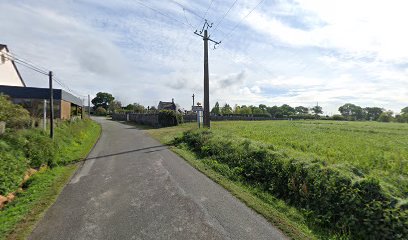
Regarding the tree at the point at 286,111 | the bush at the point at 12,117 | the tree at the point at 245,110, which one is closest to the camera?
the bush at the point at 12,117

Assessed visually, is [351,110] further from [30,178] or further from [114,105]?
[30,178]

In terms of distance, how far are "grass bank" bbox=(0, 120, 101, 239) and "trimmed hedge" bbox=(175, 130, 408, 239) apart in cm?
548

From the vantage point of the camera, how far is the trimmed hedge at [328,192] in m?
4.37

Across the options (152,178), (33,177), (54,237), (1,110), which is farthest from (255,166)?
(1,110)

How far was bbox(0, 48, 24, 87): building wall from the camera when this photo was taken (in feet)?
93.8

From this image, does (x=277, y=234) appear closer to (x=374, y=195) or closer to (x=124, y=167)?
(x=374, y=195)

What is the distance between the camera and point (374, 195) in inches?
189

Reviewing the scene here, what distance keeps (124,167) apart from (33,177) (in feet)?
9.74

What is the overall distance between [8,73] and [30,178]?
31.5 m

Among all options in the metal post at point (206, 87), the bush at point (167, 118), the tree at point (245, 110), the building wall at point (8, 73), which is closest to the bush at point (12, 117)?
the metal post at point (206, 87)

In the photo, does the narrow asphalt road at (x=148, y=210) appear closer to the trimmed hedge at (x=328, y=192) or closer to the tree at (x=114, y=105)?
the trimmed hedge at (x=328, y=192)

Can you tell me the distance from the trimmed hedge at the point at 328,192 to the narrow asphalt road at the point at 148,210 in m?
1.30

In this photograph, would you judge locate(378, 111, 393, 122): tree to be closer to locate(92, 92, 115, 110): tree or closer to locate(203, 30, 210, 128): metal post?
locate(203, 30, 210, 128): metal post

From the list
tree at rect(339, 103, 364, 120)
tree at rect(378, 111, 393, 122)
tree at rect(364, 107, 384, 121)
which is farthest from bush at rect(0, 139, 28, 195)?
tree at rect(364, 107, 384, 121)
